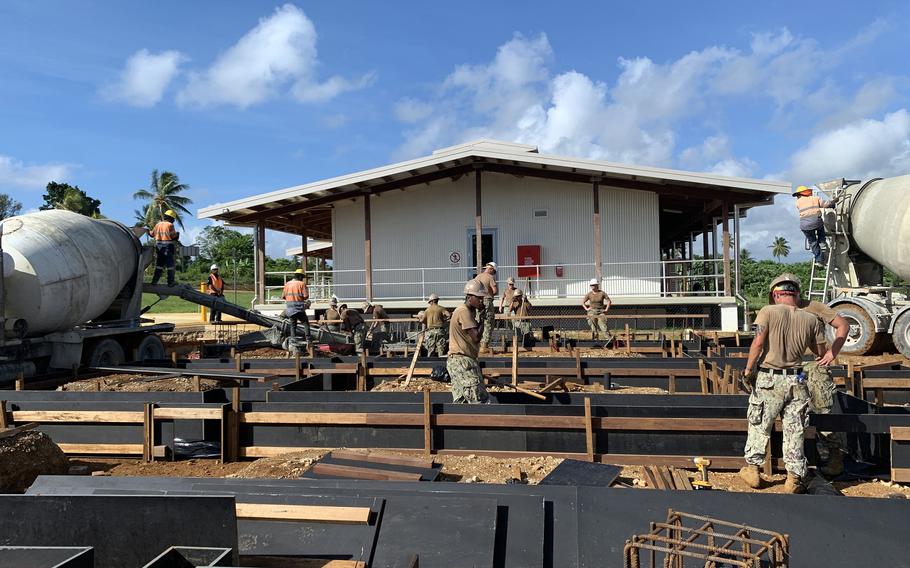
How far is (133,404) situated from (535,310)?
48.6 ft

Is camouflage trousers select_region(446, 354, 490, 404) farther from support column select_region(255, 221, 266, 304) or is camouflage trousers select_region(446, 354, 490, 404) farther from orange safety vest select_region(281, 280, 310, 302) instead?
support column select_region(255, 221, 266, 304)

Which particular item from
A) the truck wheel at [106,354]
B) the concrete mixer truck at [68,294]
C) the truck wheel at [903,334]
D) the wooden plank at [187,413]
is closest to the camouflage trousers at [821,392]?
the wooden plank at [187,413]

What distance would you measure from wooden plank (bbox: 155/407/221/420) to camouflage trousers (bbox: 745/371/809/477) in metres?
5.44

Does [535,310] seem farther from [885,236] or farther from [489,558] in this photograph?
[489,558]

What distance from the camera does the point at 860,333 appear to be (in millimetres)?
12906

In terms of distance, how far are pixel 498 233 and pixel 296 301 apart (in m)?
9.72

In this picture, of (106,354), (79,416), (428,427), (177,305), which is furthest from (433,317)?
(177,305)

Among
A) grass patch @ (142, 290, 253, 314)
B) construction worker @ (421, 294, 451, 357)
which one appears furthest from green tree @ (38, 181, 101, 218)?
construction worker @ (421, 294, 451, 357)

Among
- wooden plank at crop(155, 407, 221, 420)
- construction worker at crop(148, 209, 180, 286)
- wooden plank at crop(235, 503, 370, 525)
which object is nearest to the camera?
wooden plank at crop(235, 503, 370, 525)

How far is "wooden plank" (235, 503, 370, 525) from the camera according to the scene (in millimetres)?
3863

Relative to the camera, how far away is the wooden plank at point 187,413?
6598 mm

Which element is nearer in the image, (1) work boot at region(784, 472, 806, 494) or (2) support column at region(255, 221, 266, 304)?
A: (1) work boot at region(784, 472, 806, 494)

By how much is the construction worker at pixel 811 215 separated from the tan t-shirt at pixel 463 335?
1057 cm

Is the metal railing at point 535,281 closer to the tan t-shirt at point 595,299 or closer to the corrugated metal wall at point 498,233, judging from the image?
the corrugated metal wall at point 498,233
